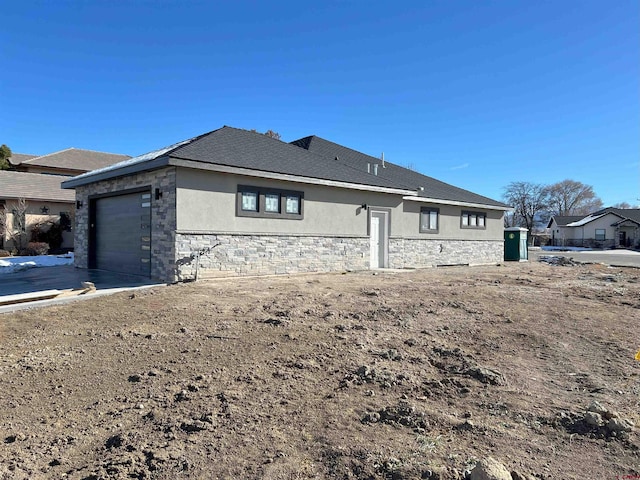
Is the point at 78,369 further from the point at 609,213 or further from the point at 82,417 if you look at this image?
the point at 609,213

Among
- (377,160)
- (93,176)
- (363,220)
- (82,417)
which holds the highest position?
(377,160)

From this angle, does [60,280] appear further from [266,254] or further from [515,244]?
[515,244]

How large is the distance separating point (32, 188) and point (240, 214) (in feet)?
66.0

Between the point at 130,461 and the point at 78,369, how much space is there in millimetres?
2147

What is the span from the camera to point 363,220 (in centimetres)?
1481

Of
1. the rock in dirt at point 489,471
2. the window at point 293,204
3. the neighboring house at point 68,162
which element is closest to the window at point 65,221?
the neighboring house at point 68,162

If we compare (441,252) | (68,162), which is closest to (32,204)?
(68,162)

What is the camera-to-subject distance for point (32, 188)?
24578mm

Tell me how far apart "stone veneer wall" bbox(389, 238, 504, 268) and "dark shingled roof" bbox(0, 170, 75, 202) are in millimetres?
19715

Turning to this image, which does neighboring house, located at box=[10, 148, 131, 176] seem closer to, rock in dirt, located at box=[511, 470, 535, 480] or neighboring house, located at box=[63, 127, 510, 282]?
neighboring house, located at box=[63, 127, 510, 282]

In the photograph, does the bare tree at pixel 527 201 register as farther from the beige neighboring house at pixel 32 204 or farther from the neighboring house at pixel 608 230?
the beige neighboring house at pixel 32 204

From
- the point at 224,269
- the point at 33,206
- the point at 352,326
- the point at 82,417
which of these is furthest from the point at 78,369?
the point at 33,206

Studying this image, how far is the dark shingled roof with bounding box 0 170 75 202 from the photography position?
76.4 feet

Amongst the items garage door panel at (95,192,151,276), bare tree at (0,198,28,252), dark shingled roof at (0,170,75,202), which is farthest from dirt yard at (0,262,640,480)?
dark shingled roof at (0,170,75,202)
